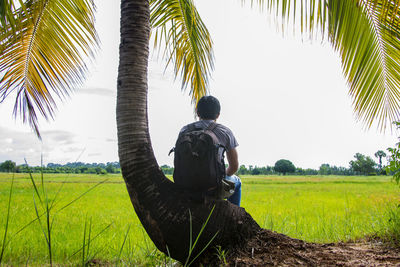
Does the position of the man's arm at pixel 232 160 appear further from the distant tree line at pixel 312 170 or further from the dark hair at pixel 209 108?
the distant tree line at pixel 312 170

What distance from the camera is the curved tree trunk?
2.03m

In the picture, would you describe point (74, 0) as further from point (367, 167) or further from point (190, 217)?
point (367, 167)

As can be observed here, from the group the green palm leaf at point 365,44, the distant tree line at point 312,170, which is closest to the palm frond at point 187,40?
the green palm leaf at point 365,44

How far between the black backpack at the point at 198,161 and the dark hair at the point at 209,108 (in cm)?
44

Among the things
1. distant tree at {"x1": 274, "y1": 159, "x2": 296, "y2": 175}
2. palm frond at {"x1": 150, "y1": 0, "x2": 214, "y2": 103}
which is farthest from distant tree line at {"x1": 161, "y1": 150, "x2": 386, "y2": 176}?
palm frond at {"x1": 150, "y1": 0, "x2": 214, "y2": 103}

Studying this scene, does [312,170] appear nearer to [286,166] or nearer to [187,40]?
[286,166]

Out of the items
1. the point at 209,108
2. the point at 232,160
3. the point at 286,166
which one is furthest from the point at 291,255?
the point at 286,166

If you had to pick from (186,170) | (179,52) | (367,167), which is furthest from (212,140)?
(367,167)

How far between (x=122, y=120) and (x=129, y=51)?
0.51m

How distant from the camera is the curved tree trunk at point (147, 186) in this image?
6.67 ft

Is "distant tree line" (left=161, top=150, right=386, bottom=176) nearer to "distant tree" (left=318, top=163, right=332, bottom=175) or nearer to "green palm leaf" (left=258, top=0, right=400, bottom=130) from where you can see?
"distant tree" (left=318, top=163, right=332, bottom=175)

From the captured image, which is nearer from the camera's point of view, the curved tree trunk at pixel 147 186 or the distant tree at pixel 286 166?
the curved tree trunk at pixel 147 186

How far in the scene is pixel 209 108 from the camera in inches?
94.7

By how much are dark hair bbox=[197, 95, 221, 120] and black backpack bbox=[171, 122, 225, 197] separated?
1.46ft
